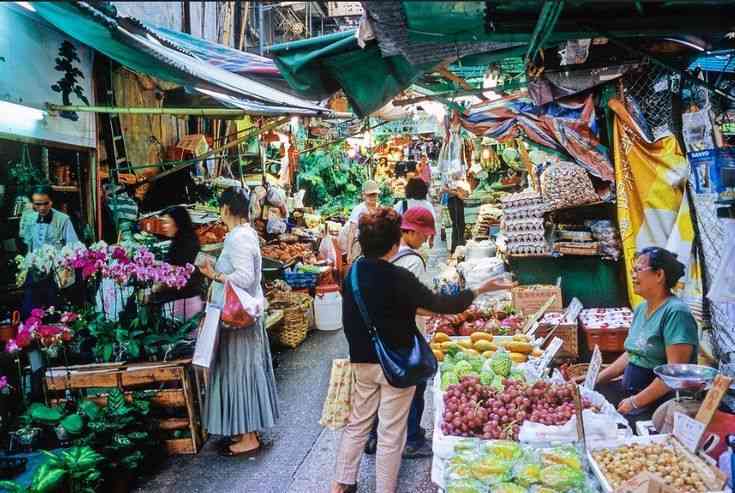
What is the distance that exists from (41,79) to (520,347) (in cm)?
526

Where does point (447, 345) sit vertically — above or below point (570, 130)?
below

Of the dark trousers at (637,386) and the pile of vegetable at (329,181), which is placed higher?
the pile of vegetable at (329,181)

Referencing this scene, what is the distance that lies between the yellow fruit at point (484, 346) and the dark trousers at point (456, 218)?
28.1 ft

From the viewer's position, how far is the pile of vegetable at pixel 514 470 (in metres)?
2.99

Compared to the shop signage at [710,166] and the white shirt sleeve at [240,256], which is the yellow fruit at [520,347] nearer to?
the shop signage at [710,166]

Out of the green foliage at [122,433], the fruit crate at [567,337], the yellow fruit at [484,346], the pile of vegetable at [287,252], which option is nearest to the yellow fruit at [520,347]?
the yellow fruit at [484,346]

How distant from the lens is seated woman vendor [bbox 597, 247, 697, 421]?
370 cm

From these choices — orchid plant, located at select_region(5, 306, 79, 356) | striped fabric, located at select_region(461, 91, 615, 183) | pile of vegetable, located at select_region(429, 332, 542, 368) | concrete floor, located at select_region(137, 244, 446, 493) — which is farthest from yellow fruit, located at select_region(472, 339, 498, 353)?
orchid plant, located at select_region(5, 306, 79, 356)

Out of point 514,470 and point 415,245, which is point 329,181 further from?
point 514,470

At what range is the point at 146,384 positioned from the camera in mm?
4902

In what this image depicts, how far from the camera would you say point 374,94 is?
412 cm

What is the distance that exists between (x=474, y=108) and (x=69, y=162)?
16.6ft

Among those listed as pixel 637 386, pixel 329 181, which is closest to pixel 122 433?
pixel 637 386

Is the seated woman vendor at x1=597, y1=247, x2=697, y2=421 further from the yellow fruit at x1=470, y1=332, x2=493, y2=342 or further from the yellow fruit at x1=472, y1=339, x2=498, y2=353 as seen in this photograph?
the yellow fruit at x1=470, y1=332, x2=493, y2=342
